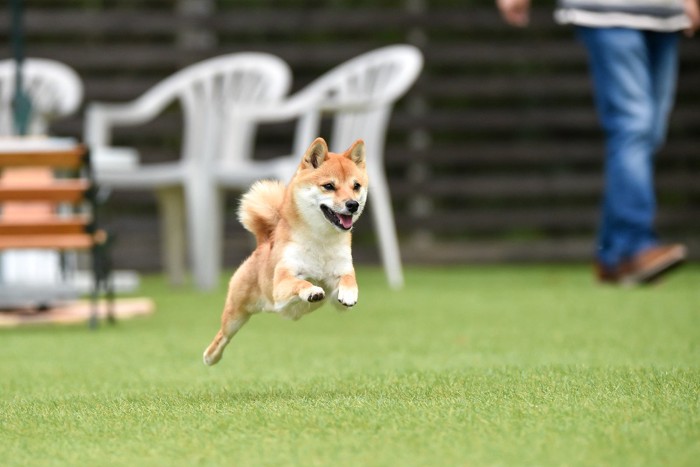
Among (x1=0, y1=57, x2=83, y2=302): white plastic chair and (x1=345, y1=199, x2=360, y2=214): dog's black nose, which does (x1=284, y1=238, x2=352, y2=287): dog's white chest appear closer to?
Result: (x1=345, y1=199, x2=360, y2=214): dog's black nose

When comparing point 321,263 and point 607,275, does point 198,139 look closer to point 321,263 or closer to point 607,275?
point 607,275

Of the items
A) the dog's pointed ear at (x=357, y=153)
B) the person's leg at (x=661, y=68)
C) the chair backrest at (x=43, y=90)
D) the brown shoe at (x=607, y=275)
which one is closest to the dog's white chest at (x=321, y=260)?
the dog's pointed ear at (x=357, y=153)

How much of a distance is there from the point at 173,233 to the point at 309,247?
432 cm

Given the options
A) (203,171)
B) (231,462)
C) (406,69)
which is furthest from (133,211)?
(231,462)

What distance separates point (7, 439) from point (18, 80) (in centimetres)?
332

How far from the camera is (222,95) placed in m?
6.93

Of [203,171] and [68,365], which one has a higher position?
[68,365]

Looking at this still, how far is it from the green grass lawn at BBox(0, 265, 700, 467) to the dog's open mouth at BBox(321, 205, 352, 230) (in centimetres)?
36

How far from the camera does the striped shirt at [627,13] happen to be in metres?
5.75

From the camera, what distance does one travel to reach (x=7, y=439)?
254 cm

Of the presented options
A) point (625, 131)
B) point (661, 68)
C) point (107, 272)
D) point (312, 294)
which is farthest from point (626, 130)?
point (312, 294)

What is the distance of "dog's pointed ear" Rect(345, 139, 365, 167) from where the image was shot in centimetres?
298

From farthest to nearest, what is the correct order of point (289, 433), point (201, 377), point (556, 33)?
point (556, 33)
point (201, 377)
point (289, 433)

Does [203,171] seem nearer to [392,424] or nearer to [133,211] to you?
[133,211]
